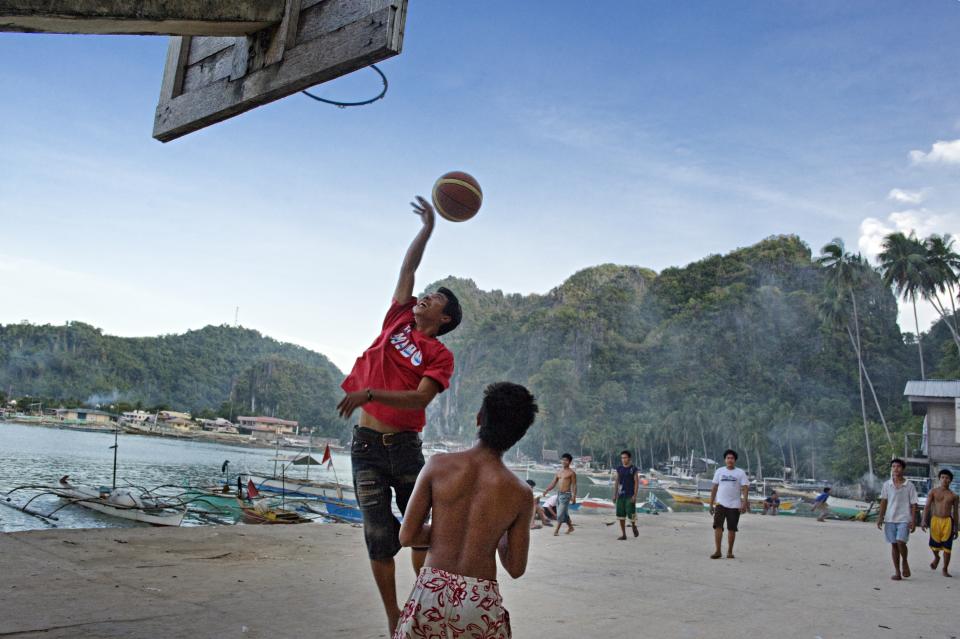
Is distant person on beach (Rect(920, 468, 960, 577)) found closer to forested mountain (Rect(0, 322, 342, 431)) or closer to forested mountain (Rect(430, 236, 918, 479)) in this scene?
forested mountain (Rect(430, 236, 918, 479))

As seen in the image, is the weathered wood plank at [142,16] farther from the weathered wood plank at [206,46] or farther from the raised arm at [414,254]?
the raised arm at [414,254]

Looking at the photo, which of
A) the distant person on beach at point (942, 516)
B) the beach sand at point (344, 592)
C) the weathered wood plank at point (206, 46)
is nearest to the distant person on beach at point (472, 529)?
the beach sand at point (344, 592)

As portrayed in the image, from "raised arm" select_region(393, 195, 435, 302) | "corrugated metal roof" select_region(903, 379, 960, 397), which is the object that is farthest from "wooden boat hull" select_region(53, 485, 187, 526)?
"corrugated metal roof" select_region(903, 379, 960, 397)

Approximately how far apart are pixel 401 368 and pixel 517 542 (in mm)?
1182

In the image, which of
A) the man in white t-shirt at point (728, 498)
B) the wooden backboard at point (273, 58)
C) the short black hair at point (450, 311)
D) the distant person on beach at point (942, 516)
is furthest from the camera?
the man in white t-shirt at point (728, 498)

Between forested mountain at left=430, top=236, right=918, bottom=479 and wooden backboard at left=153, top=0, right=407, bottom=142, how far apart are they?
2301 inches

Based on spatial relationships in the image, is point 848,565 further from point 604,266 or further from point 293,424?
point 604,266

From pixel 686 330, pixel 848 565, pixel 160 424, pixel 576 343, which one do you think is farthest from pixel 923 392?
pixel 160 424

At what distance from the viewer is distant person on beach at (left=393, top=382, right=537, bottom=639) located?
2.31m

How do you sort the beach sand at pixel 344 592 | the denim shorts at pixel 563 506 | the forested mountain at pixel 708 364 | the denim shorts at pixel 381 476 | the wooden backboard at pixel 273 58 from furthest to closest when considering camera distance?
the forested mountain at pixel 708 364
the denim shorts at pixel 563 506
the beach sand at pixel 344 592
the denim shorts at pixel 381 476
the wooden backboard at pixel 273 58

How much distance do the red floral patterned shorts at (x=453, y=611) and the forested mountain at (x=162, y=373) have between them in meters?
135

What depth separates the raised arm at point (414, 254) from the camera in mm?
3771

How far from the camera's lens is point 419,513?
2461mm

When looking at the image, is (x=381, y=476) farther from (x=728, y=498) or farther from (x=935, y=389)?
(x=935, y=389)
